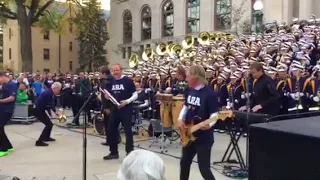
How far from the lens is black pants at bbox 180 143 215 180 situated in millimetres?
5113

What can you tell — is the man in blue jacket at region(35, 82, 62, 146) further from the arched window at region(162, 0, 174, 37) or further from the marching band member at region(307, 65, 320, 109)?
the arched window at region(162, 0, 174, 37)

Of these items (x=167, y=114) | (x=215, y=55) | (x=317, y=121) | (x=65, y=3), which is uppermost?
(x=65, y=3)

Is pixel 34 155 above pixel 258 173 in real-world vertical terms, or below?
below

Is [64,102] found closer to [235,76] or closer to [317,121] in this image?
[235,76]

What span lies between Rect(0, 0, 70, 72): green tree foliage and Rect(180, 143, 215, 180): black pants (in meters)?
23.3

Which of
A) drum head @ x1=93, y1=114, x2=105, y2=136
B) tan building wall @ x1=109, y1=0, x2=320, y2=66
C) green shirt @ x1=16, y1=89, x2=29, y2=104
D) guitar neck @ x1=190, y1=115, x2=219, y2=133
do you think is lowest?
drum head @ x1=93, y1=114, x2=105, y2=136

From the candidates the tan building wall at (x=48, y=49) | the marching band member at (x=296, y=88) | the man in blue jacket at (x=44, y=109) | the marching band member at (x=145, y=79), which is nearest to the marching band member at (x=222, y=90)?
the marching band member at (x=296, y=88)

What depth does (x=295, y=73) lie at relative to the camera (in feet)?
35.1

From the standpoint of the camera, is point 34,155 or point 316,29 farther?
point 316,29

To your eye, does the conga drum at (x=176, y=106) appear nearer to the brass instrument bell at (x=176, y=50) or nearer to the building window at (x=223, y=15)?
the brass instrument bell at (x=176, y=50)

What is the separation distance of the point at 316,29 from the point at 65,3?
17906 mm

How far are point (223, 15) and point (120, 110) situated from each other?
26.6 m

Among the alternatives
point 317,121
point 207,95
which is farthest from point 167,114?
point 317,121

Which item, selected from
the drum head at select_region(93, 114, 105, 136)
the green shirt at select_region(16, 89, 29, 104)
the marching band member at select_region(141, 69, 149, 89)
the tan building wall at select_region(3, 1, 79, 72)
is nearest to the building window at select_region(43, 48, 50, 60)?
the tan building wall at select_region(3, 1, 79, 72)
